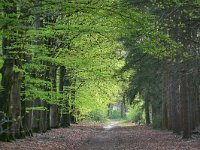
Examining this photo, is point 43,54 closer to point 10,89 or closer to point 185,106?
point 10,89

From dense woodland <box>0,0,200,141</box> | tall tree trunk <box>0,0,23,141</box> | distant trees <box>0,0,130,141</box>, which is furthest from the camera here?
tall tree trunk <box>0,0,23,141</box>

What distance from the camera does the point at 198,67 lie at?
1795cm

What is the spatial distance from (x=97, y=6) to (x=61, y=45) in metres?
14.3

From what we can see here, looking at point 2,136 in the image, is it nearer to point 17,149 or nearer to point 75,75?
point 17,149

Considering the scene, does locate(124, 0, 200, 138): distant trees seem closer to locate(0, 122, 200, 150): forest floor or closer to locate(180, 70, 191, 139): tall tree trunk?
locate(180, 70, 191, 139): tall tree trunk

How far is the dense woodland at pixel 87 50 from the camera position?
42.3 feet

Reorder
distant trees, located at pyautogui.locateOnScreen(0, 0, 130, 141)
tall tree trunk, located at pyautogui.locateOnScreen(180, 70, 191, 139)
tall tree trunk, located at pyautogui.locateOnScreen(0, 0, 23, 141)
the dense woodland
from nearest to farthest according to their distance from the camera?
distant trees, located at pyautogui.locateOnScreen(0, 0, 130, 141), the dense woodland, tall tree trunk, located at pyautogui.locateOnScreen(0, 0, 23, 141), tall tree trunk, located at pyautogui.locateOnScreen(180, 70, 191, 139)

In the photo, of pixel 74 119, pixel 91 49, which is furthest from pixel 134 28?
pixel 74 119

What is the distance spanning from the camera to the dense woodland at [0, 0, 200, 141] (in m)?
12.9

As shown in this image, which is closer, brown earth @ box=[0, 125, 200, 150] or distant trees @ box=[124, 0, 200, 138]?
distant trees @ box=[124, 0, 200, 138]

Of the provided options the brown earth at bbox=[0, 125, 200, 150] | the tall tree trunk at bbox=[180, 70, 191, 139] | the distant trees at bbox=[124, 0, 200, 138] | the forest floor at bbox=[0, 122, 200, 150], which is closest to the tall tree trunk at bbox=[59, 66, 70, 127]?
the distant trees at bbox=[124, 0, 200, 138]

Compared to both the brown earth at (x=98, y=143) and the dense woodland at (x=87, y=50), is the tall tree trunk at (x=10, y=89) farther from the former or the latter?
the brown earth at (x=98, y=143)

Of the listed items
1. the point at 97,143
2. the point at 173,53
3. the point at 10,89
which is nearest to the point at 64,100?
the point at 97,143

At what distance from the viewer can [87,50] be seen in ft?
95.5
